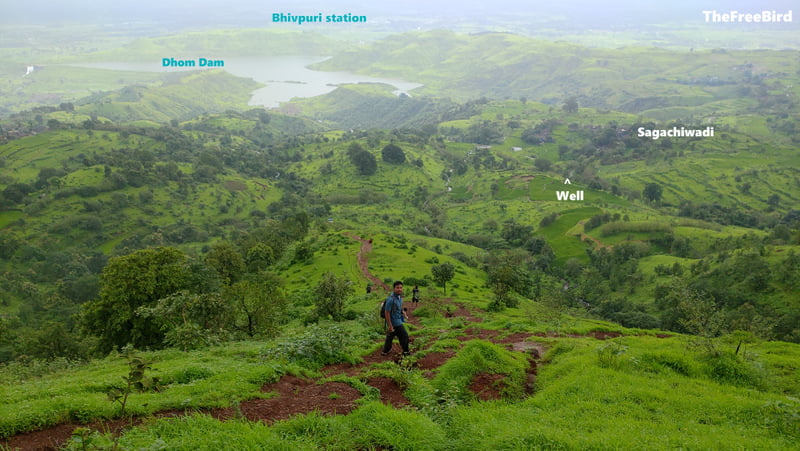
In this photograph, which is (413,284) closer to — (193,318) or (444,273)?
(444,273)

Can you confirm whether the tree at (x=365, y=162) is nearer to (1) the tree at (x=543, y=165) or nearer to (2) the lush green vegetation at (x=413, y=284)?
(2) the lush green vegetation at (x=413, y=284)

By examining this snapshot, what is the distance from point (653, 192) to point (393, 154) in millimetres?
91764

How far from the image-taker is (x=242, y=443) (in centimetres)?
749

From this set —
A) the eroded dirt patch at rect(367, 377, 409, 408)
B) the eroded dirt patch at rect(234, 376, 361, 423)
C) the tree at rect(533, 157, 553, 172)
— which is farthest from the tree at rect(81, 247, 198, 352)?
the tree at rect(533, 157, 553, 172)

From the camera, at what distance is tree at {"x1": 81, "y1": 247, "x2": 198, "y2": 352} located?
1060 inches

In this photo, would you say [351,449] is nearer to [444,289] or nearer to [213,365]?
[213,365]

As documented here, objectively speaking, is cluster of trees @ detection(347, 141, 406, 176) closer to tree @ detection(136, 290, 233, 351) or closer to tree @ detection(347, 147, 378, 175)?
tree @ detection(347, 147, 378, 175)

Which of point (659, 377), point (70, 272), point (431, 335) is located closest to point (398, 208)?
point (70, 272)

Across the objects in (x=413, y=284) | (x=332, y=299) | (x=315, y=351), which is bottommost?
(x=413, y=284)

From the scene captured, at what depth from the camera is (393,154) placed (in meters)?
163

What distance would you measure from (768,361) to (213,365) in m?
18.8

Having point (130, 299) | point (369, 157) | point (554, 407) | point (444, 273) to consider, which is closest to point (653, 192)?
point (369, 157)

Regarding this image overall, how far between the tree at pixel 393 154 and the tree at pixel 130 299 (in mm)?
136988

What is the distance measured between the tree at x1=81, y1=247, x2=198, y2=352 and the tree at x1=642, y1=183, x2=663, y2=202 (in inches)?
5799
